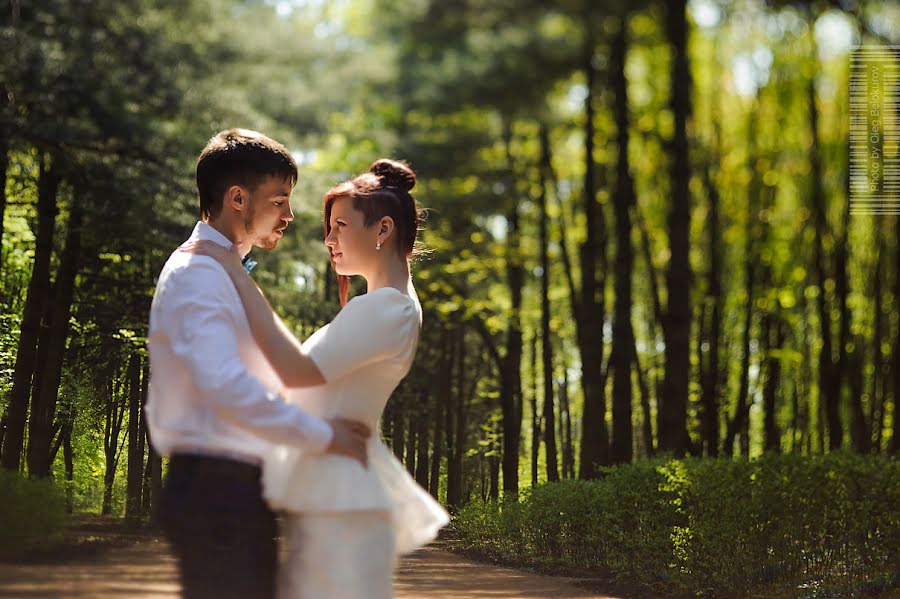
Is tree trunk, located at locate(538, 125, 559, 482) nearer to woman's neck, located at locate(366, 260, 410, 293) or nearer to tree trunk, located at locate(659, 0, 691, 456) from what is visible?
tree trunk, located at locate(659, 0, 691, 456)

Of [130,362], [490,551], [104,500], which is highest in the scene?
[130,362]

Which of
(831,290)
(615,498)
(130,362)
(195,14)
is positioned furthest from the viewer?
(831,290)

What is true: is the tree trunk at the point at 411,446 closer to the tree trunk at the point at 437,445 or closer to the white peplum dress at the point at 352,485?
the tree trunk at the point at 437,445

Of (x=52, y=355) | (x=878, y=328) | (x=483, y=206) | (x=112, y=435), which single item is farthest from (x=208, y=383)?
(x=878, y=328)

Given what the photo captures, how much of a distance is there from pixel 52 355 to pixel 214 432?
3.83 metres

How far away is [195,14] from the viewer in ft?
34.9

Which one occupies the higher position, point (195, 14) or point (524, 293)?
point (195, 14)

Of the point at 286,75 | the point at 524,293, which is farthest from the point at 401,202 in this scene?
the point at 524,293

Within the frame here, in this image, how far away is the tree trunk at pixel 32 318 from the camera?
5.33 m

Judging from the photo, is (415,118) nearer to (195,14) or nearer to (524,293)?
(524,293)

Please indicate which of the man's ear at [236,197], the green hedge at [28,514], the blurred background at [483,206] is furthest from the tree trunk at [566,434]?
the man's ear at [236,197]

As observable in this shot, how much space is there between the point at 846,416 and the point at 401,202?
26.4m

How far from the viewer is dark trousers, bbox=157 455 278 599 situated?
2.29 metres

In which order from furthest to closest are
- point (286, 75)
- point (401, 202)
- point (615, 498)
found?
point (286, 75) → point (615, 498) → point (401, 202)
